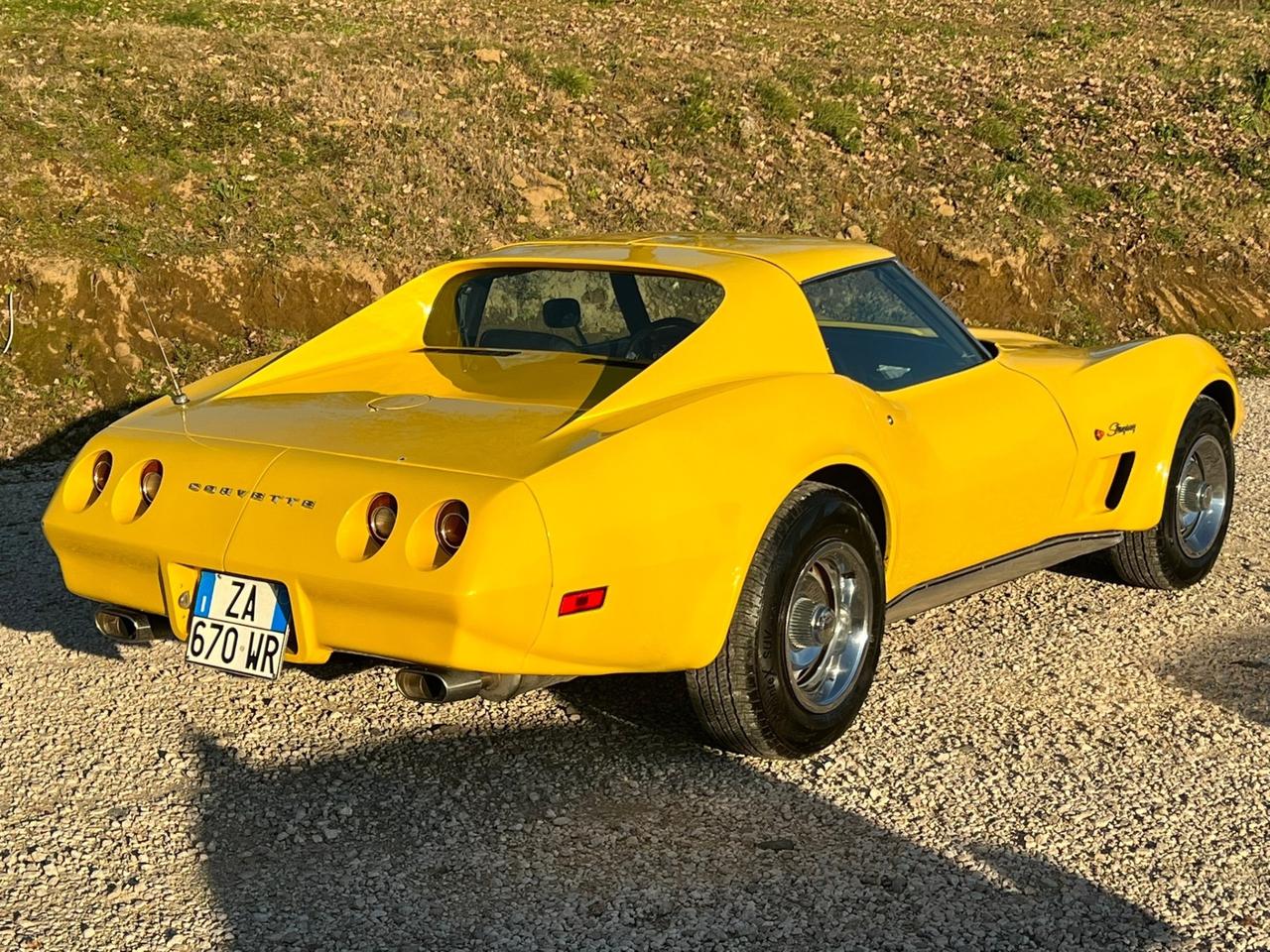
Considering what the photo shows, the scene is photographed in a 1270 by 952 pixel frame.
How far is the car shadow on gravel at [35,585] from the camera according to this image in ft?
17.6

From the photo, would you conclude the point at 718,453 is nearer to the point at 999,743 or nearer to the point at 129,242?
the point at 999,743

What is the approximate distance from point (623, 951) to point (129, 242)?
8.61m

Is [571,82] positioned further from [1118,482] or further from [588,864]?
[588,864]

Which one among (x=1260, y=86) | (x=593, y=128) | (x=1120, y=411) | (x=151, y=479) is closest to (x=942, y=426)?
(x=1120, y=411)

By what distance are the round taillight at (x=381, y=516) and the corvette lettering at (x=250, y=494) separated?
150 millimetres

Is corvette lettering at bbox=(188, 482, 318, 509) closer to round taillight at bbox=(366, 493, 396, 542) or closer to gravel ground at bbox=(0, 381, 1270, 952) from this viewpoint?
round taillight at bbox=(366, 493, 396, 542)

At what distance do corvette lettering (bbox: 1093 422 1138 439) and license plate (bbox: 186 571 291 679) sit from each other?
3013mm

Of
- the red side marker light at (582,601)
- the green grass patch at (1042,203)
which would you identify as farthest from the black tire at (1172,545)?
the green grass patch at (1042,203)

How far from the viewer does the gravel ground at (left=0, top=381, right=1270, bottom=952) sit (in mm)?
3281

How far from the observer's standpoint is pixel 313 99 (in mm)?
13031

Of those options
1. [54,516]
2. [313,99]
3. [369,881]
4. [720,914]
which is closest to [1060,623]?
[720,914]

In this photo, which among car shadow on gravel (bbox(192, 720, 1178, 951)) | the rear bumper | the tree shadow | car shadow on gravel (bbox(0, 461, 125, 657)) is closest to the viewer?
car shadow on gravel (bbox(192, 720, 1178, 951))

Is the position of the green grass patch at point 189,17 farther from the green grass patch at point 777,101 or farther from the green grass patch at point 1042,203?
the green grass patch at point 1042,203

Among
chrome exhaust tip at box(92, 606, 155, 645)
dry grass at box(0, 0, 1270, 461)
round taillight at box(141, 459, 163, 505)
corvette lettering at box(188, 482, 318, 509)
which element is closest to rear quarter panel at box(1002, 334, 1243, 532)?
corvette lettering at box(188, 482, 318, 509)
